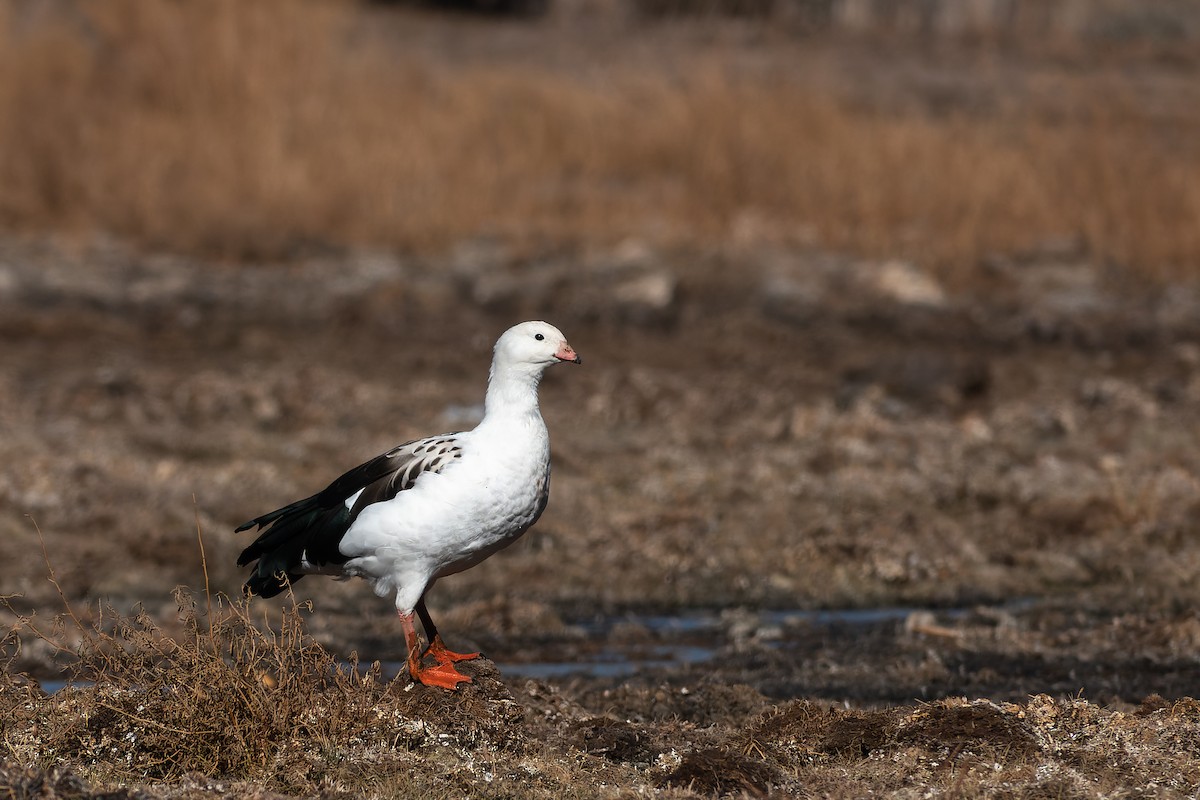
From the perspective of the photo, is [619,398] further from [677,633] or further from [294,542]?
[294,542]

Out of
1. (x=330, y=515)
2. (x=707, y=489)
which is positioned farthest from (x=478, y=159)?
(x=330, y=515)

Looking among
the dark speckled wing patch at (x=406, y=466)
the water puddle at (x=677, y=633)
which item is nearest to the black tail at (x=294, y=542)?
the dark speckled wing patch at (x=406, y=466)

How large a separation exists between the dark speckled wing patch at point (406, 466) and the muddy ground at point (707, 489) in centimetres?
81

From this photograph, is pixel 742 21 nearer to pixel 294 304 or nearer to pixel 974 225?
pixel 974 225

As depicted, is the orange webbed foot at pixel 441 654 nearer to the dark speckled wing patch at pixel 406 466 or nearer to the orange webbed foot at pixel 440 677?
the orange webbed foot at pixel 440 677

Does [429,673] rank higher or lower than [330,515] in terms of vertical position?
lower

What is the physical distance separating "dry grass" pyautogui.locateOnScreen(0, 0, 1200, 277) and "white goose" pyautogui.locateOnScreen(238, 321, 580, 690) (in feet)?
36.8

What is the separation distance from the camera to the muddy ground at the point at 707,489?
6512mm

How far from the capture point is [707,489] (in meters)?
11.8

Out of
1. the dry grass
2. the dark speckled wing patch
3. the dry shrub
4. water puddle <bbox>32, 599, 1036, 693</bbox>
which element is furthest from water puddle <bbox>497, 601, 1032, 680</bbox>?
the dry grass

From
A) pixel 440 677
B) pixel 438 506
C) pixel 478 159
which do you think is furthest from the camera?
pixel 478 159

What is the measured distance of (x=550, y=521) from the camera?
36.9 ft

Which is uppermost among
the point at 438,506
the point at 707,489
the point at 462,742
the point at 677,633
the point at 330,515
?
the point at 438,506

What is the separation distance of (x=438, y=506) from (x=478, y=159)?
13.1m
